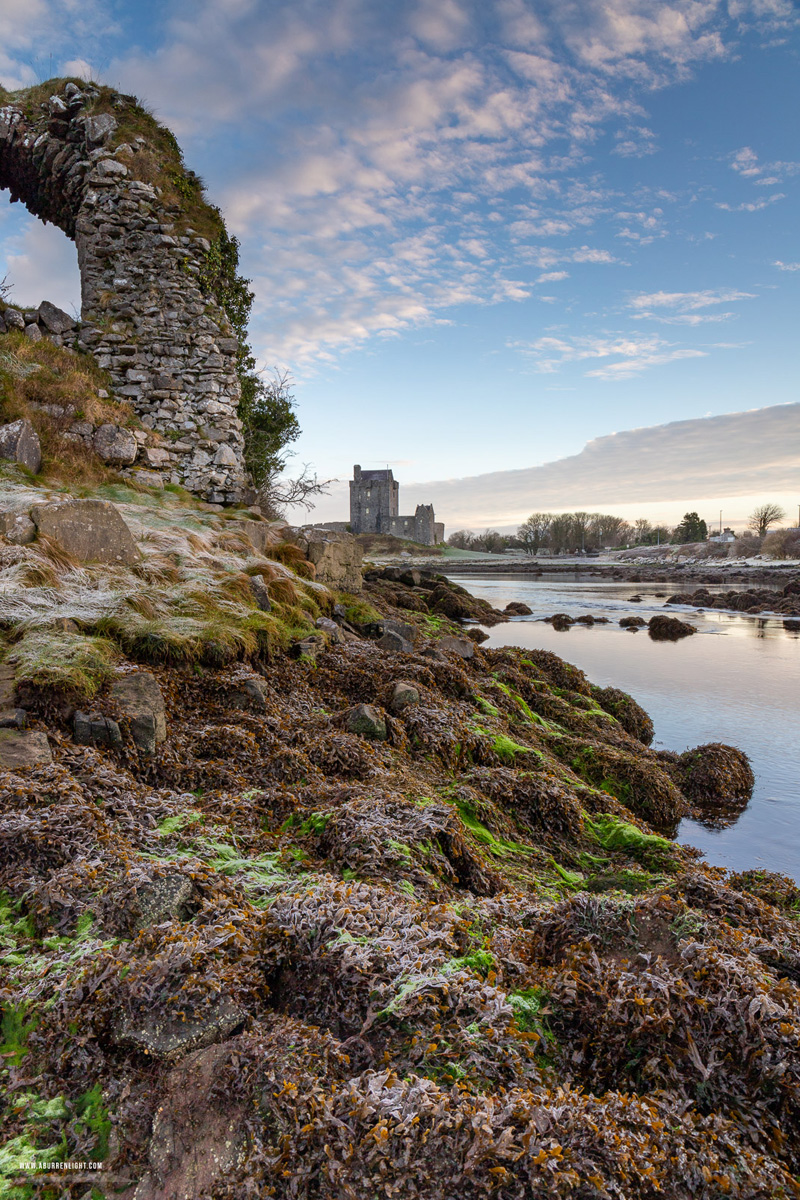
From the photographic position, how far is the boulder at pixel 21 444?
8133 millimetres

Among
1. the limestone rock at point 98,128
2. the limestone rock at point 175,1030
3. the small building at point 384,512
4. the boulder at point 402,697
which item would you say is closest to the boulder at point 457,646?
the boulder at point 402,697

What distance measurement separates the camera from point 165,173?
466 inches

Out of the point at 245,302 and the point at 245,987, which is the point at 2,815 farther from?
the point at 245,302

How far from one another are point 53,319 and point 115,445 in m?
3.36

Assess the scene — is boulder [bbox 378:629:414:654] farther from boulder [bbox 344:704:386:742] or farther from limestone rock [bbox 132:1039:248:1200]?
limestone rock [bbox 132:1039:248:1200]

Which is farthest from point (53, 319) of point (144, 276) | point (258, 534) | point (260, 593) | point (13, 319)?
point (260, 593)

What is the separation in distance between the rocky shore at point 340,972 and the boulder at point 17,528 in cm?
129

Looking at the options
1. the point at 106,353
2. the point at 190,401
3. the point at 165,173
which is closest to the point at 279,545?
the point at 190,401

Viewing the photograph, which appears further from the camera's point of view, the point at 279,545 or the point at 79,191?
the point at 79,191

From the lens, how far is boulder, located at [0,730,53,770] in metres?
3.21

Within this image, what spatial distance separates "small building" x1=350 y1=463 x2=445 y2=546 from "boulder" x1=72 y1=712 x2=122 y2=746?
83.9 m

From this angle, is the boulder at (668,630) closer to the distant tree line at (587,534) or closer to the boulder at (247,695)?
the boulder at (247,695)

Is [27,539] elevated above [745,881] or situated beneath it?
elevated above

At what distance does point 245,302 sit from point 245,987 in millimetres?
16233
